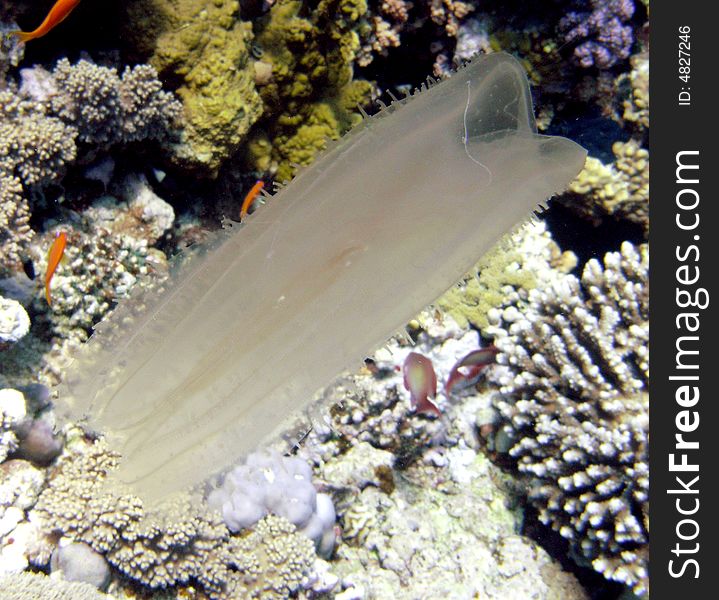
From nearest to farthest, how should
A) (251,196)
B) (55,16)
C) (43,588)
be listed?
(43,588) → (55,16) → (251,196)

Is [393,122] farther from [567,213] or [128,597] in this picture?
[567,213]

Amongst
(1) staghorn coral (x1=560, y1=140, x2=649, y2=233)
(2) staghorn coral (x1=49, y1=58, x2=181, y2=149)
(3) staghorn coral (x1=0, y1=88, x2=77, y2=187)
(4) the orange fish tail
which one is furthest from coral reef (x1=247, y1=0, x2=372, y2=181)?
(1) staghorn coral (x1=560, y1=140, x2=649, y2=233)

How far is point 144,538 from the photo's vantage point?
342 cm

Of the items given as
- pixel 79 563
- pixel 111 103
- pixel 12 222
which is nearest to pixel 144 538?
pixel 79 563

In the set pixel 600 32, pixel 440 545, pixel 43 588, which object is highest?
pixel 43 588

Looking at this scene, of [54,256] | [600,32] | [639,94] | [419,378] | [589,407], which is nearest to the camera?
[54,256]

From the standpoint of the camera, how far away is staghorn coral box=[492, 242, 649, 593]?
185 inches

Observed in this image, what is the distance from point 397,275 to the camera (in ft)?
9.04

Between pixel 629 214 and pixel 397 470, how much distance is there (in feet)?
12.6

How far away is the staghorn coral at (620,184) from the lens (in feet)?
20.2

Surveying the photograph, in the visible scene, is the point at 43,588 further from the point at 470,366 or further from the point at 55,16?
the point at 470,366

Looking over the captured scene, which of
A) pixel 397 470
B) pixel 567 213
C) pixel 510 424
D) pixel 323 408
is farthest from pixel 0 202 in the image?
pixel 567 213

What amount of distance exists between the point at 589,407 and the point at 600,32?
12.2ft

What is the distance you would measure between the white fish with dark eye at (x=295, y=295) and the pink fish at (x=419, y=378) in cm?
213
